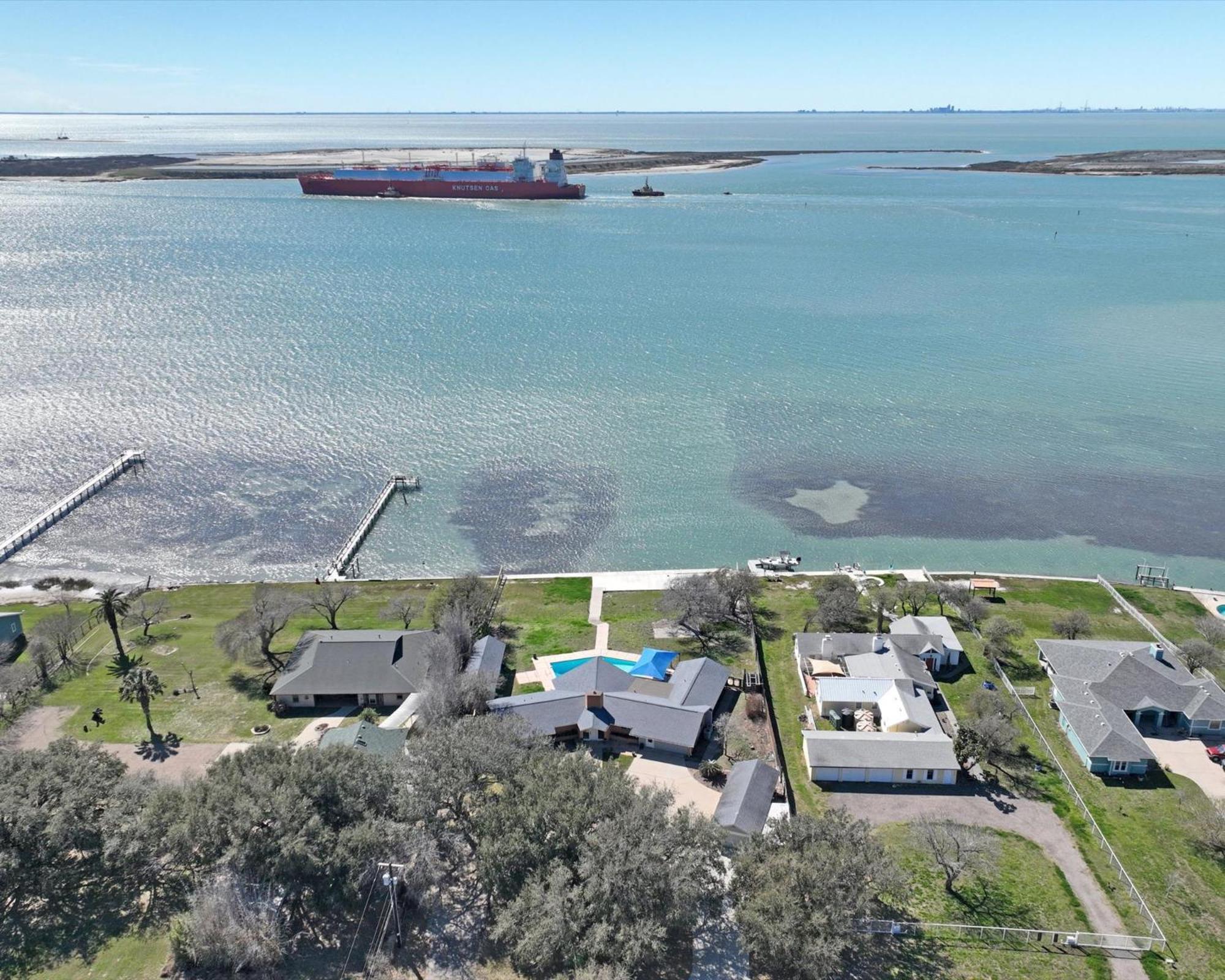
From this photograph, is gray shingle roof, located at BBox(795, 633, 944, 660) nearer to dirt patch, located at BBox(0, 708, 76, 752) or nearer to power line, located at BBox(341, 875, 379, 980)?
power line, located at BBox(341, 875, 379, 980)

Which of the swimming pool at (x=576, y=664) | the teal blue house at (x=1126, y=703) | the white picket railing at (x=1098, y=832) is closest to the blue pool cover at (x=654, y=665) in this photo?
the swimming pool at (x=576, y=664)

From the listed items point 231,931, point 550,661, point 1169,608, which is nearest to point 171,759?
point 231,931

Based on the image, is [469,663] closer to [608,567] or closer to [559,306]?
[608,567]

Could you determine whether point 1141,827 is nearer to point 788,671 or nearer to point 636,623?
point 788,671

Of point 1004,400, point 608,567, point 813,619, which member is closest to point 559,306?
point 1004,400

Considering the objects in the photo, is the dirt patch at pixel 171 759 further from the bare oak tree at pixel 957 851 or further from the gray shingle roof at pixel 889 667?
the gray shingle roof at pixel 889 667

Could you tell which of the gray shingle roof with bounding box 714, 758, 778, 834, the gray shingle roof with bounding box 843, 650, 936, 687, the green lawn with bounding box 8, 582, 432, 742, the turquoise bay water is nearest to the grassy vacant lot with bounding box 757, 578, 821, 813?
the gray shingle roof with bounding box 714, 758, 778, 834
